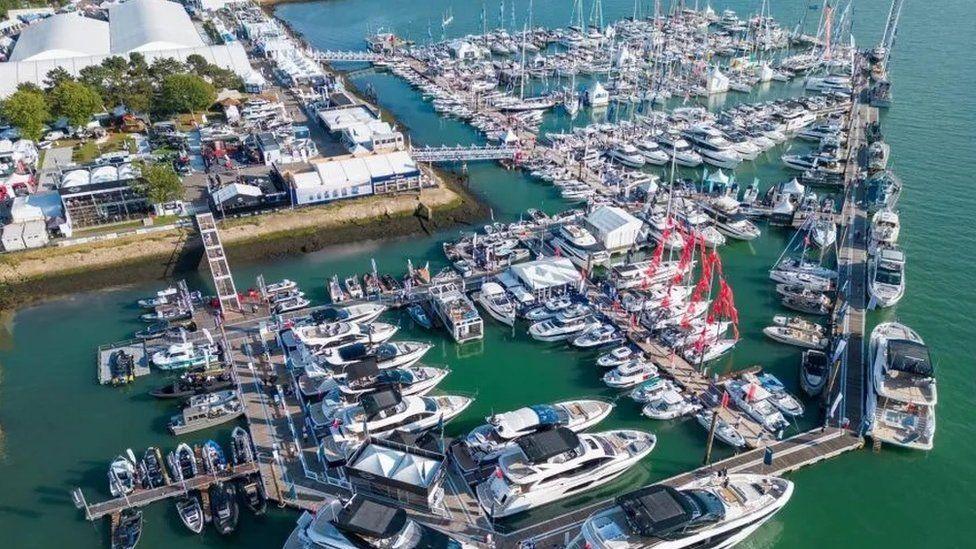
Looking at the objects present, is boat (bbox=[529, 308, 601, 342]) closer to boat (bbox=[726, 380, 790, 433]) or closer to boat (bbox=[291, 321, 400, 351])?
boat (bbox=[726, 380, 790, 433])

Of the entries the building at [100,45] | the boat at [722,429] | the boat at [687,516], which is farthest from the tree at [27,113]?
the boat at [722,429]

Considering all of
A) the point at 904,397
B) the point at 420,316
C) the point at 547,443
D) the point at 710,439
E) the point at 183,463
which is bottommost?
the point at 183,463

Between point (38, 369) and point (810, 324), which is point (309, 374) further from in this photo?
point (810, 324)

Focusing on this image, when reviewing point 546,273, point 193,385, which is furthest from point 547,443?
point 193,385

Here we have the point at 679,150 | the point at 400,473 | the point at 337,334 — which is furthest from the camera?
the point at 679,150

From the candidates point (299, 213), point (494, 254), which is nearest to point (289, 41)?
point (299, 213)

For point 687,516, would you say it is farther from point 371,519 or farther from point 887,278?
point 887,278
